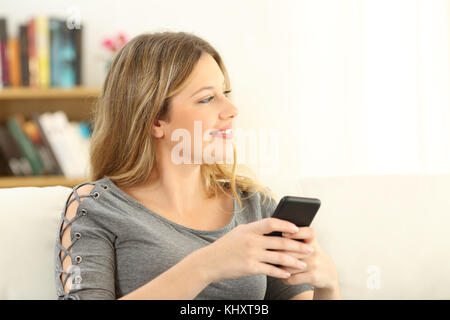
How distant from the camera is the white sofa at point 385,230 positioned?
1256mm

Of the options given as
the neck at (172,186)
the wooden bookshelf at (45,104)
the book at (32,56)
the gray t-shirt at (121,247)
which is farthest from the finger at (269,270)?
the book at (32,56)

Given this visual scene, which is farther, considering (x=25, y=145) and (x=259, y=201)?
(x=25, y=145)

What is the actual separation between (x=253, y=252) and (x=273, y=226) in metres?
0.05

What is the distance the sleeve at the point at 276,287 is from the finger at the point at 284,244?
0.32m

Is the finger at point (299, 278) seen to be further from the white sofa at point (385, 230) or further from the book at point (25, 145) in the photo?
the book at point (25, 145)

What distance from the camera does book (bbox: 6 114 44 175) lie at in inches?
93.7

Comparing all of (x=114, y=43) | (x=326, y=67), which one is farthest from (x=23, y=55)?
(x=326, y=67)

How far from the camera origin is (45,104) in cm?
261

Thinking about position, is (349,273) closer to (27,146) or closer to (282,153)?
(282,153)

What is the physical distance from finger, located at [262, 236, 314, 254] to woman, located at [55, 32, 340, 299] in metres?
0.01

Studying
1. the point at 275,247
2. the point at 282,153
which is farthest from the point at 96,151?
the point at 282,153

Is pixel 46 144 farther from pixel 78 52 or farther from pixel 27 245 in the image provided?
pixel 27 245

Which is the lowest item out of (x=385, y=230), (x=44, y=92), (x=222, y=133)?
(x=385, y=230)

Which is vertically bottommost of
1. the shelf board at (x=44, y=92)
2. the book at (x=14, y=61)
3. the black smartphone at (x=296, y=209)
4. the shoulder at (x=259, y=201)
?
the shoulder at (x=259, y=201)
